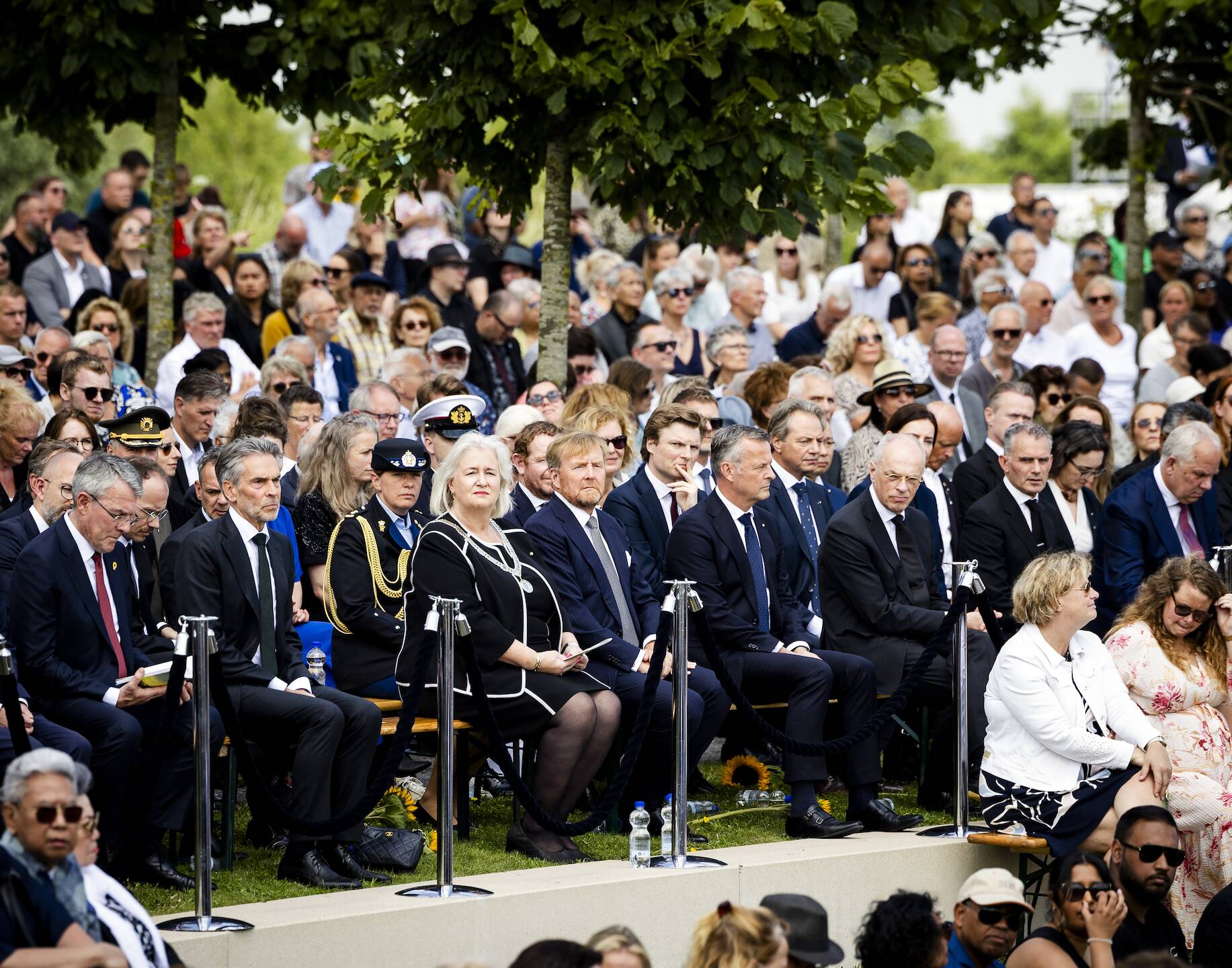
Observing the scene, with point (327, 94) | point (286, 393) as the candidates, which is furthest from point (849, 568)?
point (327, 94)

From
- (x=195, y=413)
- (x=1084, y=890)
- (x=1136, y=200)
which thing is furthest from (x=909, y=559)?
(x=1136, y=200)

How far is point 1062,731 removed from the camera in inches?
360

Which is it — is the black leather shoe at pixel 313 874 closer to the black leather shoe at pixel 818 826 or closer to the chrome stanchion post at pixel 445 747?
the chrome stanchion post at pixel 445 747

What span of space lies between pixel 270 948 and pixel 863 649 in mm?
4058

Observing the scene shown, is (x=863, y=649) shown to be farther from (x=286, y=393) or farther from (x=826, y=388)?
(x=286, y=393)

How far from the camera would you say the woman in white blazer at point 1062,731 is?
9.12 m

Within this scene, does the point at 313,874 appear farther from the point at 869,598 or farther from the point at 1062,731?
the point at 1062,731

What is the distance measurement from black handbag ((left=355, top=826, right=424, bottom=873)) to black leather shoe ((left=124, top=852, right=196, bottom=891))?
823 millimetres

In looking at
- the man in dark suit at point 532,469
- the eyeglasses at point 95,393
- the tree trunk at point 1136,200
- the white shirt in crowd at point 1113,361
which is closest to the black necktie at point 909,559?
the man in dark suit at point 532,469

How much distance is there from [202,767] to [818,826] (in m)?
3.43

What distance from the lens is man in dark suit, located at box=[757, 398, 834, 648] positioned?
35.7ft

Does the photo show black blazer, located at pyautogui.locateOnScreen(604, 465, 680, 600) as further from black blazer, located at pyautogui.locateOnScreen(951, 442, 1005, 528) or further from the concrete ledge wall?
black blazer, located at pyautogui.locateOnScreen(951, 442, 1005, 528)

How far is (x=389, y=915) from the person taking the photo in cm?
778

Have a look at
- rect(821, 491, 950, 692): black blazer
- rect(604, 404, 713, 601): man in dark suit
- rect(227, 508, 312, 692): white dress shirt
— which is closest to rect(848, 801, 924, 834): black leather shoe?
rect(821, 491, 950, 692): black blazer
